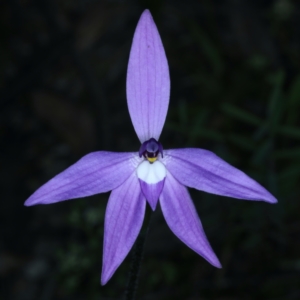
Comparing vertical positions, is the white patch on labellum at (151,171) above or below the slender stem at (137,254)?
above

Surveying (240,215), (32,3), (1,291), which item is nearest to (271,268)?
(240,215)

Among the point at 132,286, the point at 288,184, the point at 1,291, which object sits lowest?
the point at 132,286

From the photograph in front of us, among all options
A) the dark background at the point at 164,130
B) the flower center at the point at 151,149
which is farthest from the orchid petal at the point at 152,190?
the dark background at the point at 164,130

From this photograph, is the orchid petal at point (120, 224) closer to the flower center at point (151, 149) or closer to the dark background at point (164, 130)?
the flower center at point (151, 149)

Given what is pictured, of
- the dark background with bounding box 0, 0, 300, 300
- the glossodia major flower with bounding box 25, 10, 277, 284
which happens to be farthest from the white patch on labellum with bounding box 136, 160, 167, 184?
the dark background with bounding box 0, 0, 300, 300

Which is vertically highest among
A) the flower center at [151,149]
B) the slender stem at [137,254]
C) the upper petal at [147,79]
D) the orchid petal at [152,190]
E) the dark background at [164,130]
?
the dark background at [164,130]

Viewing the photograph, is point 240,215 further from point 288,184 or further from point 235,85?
point 235,85

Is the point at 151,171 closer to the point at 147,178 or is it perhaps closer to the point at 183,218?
the point at 147,178
